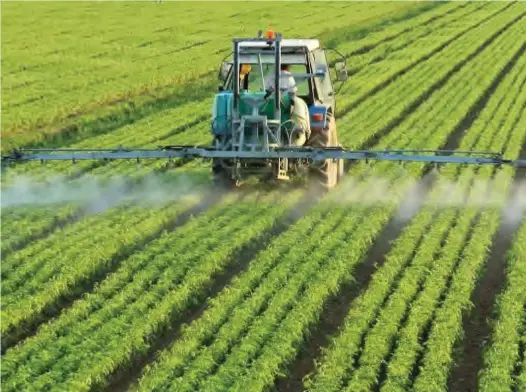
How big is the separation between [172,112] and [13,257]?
1302 cm

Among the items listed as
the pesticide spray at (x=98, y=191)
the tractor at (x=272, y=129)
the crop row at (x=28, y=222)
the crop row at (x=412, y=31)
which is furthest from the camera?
the crop row at (x=412, y=31)

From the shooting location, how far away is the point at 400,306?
9422mm

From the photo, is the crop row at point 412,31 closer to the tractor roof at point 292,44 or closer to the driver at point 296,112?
the tractor roof at point 292,44

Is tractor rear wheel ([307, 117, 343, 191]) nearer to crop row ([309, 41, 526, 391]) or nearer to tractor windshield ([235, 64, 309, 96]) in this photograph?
tractor windshield ([235, 64, 309, 96])

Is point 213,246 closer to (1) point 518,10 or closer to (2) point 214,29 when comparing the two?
(2) point 214,29

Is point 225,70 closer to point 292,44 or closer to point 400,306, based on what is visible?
point 292,44

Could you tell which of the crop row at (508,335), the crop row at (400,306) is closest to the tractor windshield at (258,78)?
the crop row at (400,306)

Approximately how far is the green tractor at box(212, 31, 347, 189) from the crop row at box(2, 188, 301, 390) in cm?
91

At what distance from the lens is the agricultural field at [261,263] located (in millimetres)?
8172

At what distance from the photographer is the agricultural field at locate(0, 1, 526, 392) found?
8.17 metres

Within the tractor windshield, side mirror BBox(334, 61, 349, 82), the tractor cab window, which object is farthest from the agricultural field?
side mirror BBox(334, 61, 349, 82)

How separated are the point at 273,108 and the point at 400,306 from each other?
4746 mm

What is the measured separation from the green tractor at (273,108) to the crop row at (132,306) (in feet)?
2.99

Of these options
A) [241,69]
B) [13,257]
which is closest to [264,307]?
[13,257]
